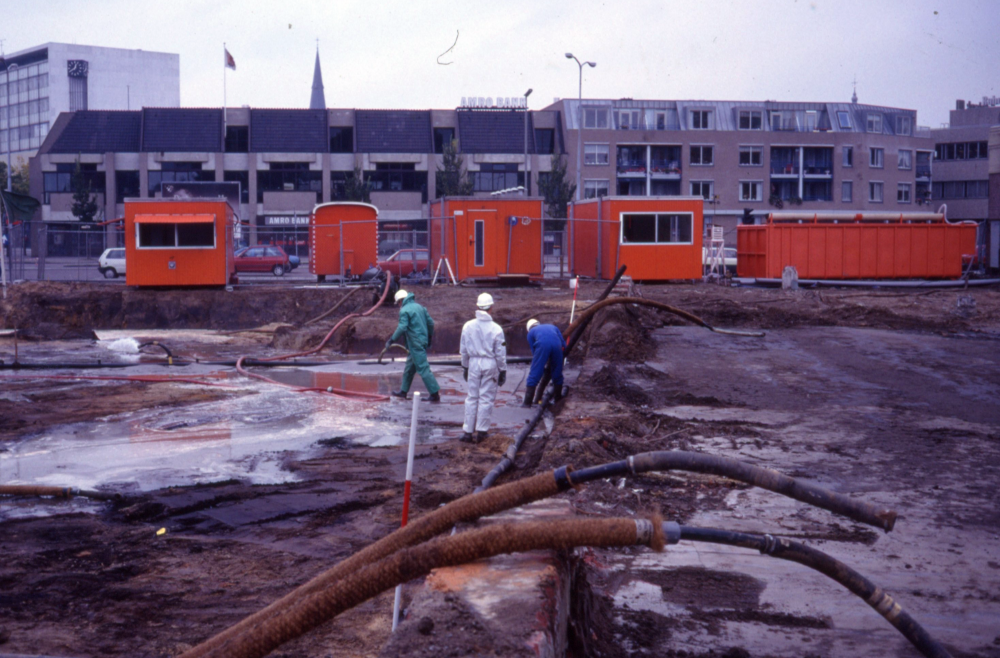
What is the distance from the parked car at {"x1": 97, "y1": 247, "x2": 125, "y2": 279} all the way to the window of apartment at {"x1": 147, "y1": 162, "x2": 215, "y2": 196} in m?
20.3

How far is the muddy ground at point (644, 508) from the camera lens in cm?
502

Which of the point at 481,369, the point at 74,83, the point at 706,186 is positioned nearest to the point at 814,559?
the point at 481,369

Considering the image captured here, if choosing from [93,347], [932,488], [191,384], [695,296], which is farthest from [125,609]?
[695,296]

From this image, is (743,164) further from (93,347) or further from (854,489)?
(854,489)

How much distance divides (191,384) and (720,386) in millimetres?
8716

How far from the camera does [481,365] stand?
421 inches

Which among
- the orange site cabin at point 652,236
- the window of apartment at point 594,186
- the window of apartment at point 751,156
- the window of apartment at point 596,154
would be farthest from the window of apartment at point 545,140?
the orange site cabin at point 652,236

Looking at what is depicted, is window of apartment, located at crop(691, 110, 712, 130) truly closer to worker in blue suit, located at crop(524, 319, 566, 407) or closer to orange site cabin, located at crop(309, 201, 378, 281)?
orange site cabin, located at crop(309, 201, 378, 281)

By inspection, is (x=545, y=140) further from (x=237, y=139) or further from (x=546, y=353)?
(x=546, y=353)

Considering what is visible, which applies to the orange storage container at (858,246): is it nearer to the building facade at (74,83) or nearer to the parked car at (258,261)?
the parked car at (258,261)

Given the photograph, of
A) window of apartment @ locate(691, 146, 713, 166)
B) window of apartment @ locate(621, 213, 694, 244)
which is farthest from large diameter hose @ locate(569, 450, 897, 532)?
window of apartment @ locate(691, 146, 713, 166)

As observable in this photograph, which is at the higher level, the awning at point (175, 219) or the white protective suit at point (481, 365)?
the awning at point (175, 219)

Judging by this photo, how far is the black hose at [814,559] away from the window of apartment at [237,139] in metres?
58.5

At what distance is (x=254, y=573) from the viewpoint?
6.11 m
